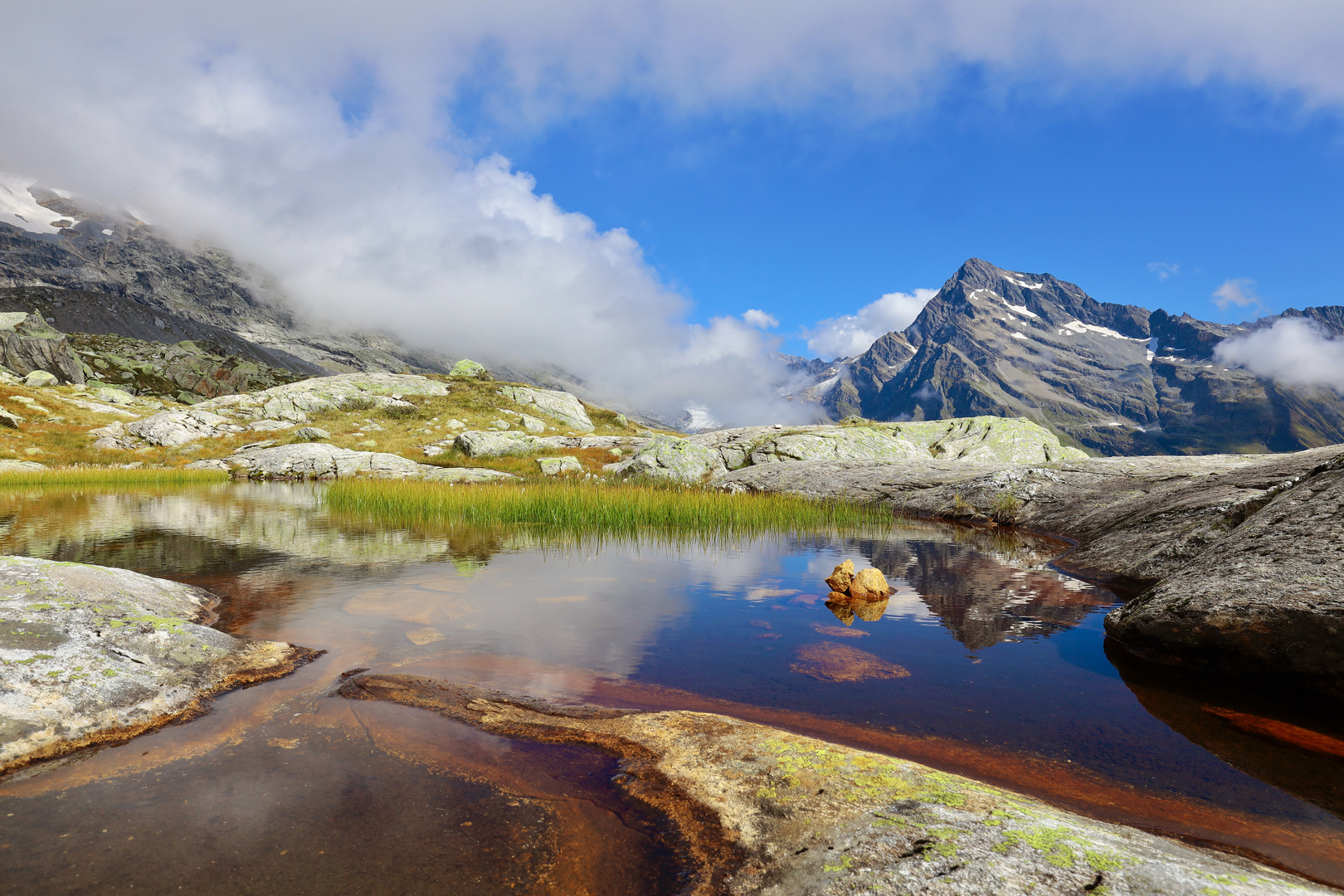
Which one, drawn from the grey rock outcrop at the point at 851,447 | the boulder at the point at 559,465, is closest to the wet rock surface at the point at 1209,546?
the grey rock outcrop at the point at 851,447

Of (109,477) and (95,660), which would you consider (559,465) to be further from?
(95,660)

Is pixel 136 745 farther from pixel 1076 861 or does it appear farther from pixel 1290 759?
pixel 1290 759

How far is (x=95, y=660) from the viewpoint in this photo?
5.11 m

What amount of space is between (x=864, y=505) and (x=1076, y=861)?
20771 mm

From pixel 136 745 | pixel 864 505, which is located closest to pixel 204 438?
pixel 864 505

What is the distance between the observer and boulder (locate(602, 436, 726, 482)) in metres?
33.1

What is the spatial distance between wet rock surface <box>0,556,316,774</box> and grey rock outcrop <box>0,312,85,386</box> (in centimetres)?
12289

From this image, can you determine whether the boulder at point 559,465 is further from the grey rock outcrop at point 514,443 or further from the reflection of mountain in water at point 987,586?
the reflection of mountain in water at point 987,586

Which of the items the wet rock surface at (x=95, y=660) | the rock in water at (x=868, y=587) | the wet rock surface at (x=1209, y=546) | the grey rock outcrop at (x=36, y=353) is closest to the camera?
the wet rock surface at (x=95, y=660)

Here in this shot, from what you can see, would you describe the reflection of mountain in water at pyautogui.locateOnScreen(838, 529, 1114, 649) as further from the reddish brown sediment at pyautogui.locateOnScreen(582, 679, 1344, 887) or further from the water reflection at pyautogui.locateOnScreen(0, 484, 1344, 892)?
the reddish brown sediment at pyautogui.locateOnScreen(582, 679, 1344, 887)

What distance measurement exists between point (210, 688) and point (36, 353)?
133 m

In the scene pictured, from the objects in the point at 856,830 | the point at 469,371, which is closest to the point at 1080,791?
the point at 856,830

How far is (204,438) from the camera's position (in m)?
48.7

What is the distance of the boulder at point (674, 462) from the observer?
109 ft
